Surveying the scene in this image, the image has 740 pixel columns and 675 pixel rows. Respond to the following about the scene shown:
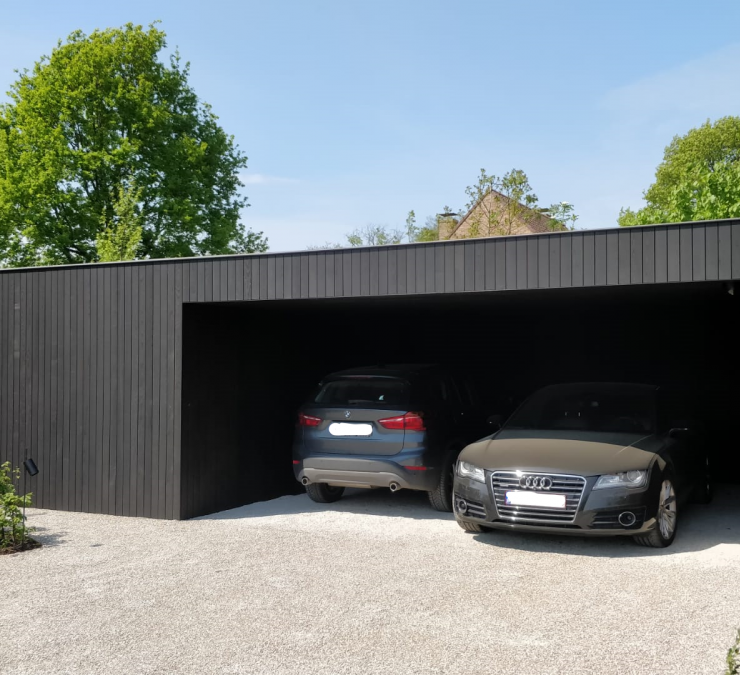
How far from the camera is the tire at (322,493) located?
31.1ft

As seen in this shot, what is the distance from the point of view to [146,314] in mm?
8836

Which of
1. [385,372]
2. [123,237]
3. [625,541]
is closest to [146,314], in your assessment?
[385,372]

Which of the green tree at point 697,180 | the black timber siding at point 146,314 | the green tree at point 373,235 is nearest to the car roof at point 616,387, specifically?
the black timber siding at point 146,314

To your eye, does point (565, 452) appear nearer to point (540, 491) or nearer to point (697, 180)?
point (540, 491)

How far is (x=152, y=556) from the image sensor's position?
22.9 ft

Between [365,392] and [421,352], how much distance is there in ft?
14.3

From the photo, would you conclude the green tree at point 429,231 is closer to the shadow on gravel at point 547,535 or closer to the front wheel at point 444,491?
the shadow on gravel at point 547,535

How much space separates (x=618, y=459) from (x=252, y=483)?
4.55 metres

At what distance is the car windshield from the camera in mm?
7938

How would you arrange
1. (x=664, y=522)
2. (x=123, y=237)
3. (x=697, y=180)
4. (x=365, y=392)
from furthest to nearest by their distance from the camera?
(x=697, y=180)
(x=123, y=237)
(x=365, y=392)
(x=664, y=522)

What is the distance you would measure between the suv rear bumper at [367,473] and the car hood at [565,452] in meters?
0.85

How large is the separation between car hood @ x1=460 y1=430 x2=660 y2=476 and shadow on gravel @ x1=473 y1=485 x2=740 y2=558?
2.56ft

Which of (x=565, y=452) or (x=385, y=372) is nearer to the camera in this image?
(x=565, y=452)

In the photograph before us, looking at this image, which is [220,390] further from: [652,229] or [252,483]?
[652,229]
